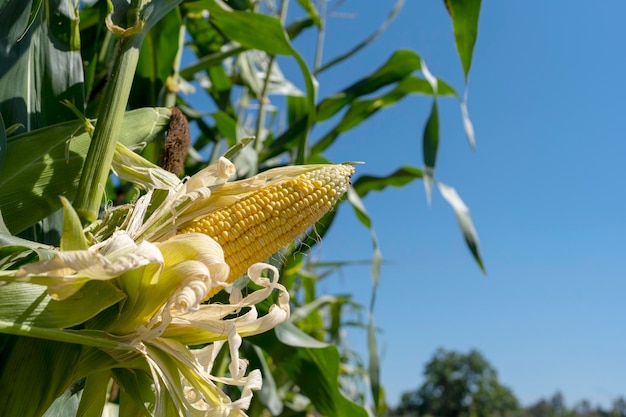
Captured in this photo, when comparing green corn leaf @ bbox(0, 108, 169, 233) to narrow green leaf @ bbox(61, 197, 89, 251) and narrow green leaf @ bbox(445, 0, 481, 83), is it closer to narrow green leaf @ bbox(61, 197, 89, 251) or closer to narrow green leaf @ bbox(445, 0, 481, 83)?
narrow green leaf @ bbox(61, 197, 89, 251)

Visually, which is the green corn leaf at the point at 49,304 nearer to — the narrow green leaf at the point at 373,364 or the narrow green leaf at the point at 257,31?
the narrow green leaf at the point at 257,31

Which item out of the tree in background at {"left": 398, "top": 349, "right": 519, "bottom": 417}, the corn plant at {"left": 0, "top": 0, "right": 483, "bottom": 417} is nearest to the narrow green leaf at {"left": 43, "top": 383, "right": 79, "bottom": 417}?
the corn plant at {"left": 0, "top": 0, "right": 483, "bottom": 417}

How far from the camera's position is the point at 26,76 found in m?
0.68

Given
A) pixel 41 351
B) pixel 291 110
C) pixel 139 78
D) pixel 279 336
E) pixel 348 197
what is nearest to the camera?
pixel 41 351

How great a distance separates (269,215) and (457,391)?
43365 mm

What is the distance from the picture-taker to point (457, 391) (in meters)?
41.1

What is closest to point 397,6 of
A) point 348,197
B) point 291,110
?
point 291,110

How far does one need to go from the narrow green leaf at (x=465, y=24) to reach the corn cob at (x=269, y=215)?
353mm

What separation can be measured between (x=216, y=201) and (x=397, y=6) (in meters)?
1.50

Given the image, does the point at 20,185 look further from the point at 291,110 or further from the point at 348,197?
the point at 291,110

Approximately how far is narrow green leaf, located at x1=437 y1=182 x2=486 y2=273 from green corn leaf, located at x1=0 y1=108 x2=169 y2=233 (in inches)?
31.2

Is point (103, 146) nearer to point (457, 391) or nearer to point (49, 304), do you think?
point (49, 304)

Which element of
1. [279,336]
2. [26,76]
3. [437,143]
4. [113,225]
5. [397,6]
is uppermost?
[397,6]

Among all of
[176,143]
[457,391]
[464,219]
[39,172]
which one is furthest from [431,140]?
[457,391]
